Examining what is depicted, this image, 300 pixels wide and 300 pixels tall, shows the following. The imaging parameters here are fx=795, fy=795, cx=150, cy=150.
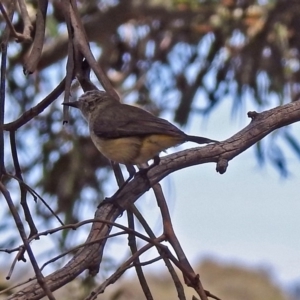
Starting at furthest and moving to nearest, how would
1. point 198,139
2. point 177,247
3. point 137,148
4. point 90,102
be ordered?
point 90,102 < point 137,148 < point 198,139 < point 177,247

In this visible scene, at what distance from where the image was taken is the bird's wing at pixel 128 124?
2.41 metres

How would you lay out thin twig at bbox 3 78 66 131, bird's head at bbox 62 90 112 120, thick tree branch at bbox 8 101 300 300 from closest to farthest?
1. thick tree branch at bbox 8 101 300 300
2. thin twig at bbox 3 78 66 131
3. bird's head at bbox 62 90 112 120

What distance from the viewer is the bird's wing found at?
241 centimetres

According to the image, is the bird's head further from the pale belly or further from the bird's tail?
the bird's tail

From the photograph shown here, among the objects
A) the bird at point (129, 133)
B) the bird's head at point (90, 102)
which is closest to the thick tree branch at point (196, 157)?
the bird at point (129, 133)

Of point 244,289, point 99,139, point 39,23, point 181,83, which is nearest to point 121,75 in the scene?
point 181,83

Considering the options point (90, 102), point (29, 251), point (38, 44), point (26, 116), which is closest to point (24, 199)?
point (26, 116)

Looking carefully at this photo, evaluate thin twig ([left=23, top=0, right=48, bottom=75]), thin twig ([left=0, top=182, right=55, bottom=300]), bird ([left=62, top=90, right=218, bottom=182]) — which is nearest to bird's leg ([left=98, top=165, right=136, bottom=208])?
bird ([left=62, top=90, right=218, bottom=182])

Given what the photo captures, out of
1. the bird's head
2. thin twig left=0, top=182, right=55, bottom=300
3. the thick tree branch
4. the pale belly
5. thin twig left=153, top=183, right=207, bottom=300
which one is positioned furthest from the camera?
the bird's head

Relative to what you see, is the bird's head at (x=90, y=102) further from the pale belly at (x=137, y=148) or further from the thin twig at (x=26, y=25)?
the thin twig at (x=26, y=25)

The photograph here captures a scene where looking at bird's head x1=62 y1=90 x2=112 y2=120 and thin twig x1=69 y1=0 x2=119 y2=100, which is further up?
bird's head x1=62 y1=90 x2=112 y2=120

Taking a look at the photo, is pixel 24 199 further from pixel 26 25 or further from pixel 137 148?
pixel 137 148

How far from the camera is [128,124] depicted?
2.57m

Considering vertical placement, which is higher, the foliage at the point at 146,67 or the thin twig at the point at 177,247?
the foliage at the point at 146,67
